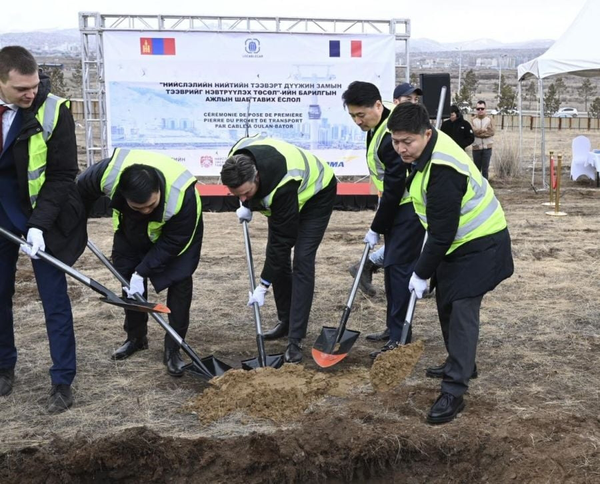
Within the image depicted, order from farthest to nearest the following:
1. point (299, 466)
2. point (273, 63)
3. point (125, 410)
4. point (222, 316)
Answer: point (273, 63), point (222, 316), point (125, 410), point (299, 466)

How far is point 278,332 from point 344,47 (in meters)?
7.58

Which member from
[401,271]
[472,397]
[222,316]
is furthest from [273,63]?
[472,397]

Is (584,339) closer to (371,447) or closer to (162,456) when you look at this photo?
(371,447)

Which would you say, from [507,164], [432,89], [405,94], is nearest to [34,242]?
[405,94]

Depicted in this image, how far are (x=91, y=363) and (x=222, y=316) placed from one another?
146 cm

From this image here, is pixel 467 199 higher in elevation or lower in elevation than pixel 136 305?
higher

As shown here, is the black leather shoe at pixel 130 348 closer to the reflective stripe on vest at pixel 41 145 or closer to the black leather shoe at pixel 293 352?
the black leather shoe at pixel 293 352

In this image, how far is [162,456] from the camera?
385 centimetres

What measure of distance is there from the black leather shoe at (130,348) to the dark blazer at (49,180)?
115 centimetres

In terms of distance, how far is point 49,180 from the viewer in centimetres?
421

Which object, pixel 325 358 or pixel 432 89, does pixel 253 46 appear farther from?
pixel 325 358

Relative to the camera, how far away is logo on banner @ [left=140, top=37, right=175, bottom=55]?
11.7m

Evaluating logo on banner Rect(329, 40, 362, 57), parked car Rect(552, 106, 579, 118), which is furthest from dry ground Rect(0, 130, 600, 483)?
parked car Rect(552, 106, 579, 118)

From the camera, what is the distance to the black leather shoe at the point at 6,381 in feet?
15.3
